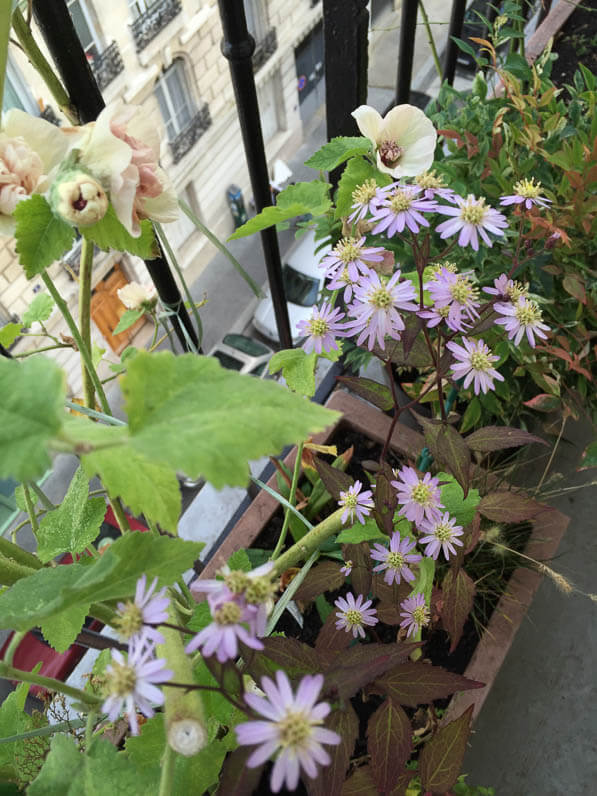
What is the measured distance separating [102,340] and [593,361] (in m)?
4.72

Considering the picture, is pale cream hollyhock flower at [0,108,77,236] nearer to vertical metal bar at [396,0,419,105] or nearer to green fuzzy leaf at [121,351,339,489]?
green fuzzy leaf at [121,351,339,489]

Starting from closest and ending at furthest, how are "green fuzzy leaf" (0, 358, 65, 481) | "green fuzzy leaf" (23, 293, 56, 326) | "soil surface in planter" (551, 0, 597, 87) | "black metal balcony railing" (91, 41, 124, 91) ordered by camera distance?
1. "green fuzzy leaf" (0, 358, 65, 481)
2. "green fuzzy leaf" (23, 293, 56, 326)
3. "soil surface in planter" (551, 0, 597, 87)
4. "black metal balcony railing" (91, 41, 124, 91)

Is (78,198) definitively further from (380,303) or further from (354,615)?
(354,615)

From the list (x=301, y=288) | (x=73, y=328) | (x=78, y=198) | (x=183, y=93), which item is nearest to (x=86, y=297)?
(x=73, y=328)

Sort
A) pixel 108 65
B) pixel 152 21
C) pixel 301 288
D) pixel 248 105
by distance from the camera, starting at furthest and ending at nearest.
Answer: pixel 301 288
pixel 152 21
pixel 108 65
pixel 248 105

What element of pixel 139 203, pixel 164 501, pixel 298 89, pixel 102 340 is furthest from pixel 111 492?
pixel 298 89

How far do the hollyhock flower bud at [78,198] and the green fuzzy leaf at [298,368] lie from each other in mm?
245

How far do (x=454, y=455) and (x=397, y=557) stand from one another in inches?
3.8

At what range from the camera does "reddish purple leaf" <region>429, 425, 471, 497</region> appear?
0.53 metres

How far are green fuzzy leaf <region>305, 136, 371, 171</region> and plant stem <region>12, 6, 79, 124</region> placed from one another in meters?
0.21

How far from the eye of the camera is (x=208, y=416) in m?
0.27

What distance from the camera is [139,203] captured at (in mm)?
398

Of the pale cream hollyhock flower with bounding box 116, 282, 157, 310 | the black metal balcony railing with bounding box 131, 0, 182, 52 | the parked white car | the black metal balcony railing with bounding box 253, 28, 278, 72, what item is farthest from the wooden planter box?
the black metal balcony railing with bounding box 253, 28, 278, 72

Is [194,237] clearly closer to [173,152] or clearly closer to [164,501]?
[173,152]
